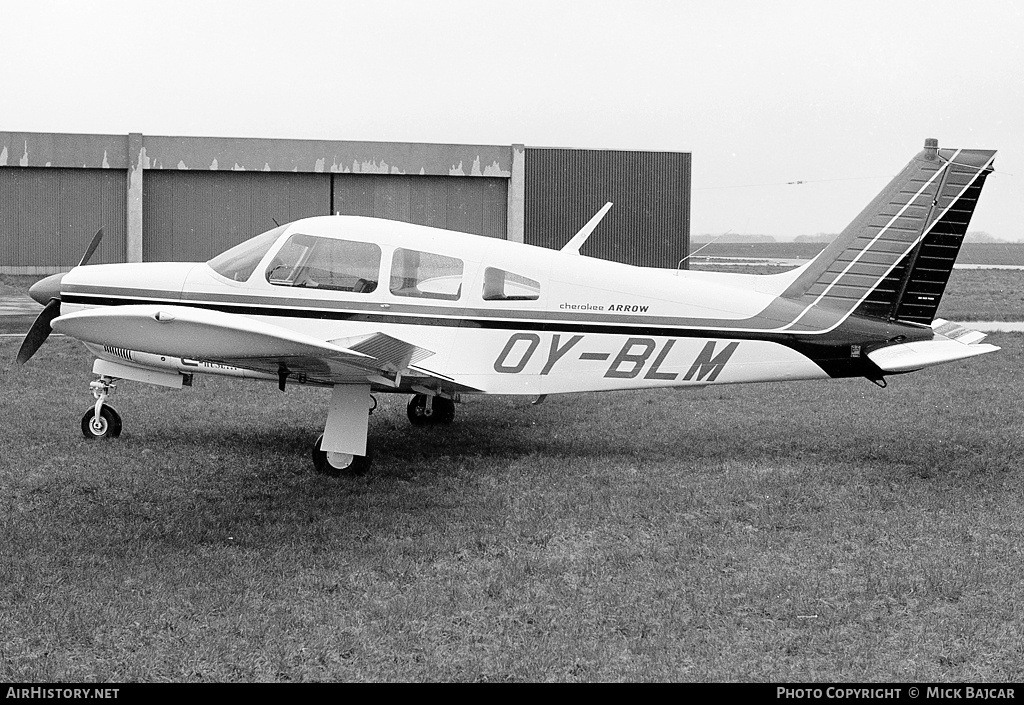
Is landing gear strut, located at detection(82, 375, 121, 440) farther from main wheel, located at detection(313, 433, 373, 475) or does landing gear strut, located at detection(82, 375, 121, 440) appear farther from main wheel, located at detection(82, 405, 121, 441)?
main wheel, located at detection(313, 433, 373, 475)

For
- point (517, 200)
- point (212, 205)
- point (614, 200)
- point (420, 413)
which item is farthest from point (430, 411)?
point (614, 200)

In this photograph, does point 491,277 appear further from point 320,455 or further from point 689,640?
point 689,640

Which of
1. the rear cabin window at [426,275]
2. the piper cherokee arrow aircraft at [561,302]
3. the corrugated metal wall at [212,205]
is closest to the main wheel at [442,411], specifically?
the piper cherokee arrow aircraft at [561,302]

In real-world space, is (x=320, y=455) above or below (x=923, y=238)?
below

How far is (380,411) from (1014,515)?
672 centimetres

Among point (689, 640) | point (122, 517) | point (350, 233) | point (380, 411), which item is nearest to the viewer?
point (689, 640)

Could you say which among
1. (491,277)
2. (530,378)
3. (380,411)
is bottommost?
(380,411)

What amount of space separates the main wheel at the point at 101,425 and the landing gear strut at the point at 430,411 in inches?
119

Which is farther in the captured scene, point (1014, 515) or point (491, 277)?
point (491, 277)

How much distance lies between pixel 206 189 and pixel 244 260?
2374 centimetres

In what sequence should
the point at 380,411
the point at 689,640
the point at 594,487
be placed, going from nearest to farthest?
the point at 689,640 → the point at 594,487 → the point at 380,411

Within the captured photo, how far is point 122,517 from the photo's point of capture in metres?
6.93

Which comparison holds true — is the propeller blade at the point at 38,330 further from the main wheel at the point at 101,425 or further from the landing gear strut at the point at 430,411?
the landing gear strut at the point at 430,411

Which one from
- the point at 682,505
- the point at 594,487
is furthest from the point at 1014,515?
the point at 594,487
